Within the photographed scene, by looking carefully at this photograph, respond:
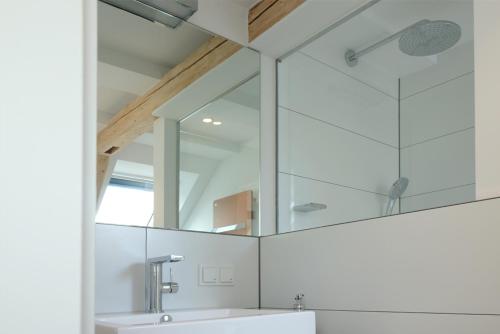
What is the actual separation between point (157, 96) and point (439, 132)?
1.03 meters

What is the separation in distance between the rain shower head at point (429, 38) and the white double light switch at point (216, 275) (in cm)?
107

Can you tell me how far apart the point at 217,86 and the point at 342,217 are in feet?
2.49

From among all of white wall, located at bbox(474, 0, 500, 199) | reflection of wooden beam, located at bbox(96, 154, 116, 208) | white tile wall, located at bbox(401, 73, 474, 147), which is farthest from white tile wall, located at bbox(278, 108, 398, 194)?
reflection of wooden beam, located at bbox(96, 154, 116, 208)

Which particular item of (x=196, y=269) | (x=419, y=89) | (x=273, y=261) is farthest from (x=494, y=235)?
(x=196, y=269)

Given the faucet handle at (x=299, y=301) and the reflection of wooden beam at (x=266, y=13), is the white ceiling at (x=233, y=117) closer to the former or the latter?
the reflection of wooden beam at (x=266, y=13)

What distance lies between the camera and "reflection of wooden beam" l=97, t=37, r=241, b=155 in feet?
5.85

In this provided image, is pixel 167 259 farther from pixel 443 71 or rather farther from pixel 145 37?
pixel 443 71

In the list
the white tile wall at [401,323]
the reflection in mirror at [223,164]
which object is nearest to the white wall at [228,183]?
the reflection in mirror at [223,164]

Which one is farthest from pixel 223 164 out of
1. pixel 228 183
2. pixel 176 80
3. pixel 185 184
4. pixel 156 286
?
pixel 156 286

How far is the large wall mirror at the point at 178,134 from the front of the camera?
1.83 m

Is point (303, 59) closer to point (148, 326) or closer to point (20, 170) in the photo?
point (148, 326)

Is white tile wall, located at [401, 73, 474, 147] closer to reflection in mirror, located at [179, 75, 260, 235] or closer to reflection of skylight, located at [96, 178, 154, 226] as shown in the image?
reflection in mirror, located at [179, 75, 260, 235]

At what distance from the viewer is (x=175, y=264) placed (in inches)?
73.4

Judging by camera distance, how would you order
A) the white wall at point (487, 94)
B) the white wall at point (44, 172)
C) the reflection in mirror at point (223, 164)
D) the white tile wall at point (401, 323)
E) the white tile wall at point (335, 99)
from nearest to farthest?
the white wall at point (44, 172), the white tile wall at point (401, 323), the white wall at point (487, 94), the white tile wall at point (335, 99), the reflection in mirror at point (223, 164)
